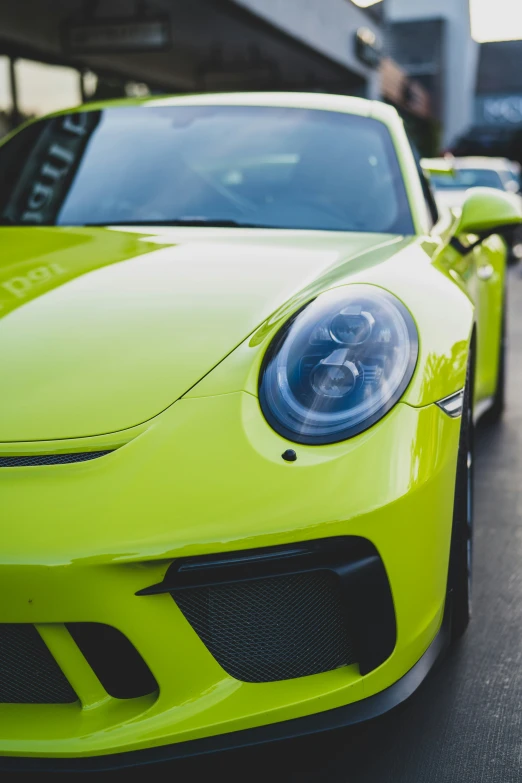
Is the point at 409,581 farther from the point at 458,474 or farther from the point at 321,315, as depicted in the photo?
the point at 321,315

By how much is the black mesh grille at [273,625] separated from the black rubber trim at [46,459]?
282mm

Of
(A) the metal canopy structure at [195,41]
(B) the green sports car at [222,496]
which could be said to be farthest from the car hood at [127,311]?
(A) the metal canopy structure at [195,41]

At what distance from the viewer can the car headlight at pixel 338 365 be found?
1712 millimetres

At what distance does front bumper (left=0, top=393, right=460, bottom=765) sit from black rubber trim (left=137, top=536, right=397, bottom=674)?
1 centimetres

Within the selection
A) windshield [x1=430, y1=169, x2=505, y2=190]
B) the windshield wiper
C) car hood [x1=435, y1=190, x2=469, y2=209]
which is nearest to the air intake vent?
the windshield wiper

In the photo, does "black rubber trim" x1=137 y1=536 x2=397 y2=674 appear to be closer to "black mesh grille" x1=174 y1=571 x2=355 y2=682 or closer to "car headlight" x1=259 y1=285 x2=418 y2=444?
"black mesh grille" x1=174 y1=571 x2=355 y2=682

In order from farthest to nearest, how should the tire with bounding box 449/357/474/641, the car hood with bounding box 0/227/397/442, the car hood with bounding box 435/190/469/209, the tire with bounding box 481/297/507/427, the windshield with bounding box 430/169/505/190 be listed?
the windshield with bounding box 430/169/505/190 < the tire with bounding box 481/297/507/427 < the car hood with bounding box 435/190/469/209 < the tire with bounding box 449/357/474/641 < the car hood with bounding box 0/227/397/442

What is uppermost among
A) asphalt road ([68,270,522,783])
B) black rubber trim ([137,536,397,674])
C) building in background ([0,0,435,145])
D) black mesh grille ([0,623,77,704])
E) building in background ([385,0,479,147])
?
black rubber trim ([137,536,397,674])

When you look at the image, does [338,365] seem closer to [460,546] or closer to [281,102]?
[460,546]

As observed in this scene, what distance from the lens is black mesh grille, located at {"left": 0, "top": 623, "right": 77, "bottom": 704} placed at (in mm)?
1590

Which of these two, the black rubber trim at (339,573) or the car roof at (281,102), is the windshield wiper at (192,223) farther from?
the black rubber trim at (339,573)

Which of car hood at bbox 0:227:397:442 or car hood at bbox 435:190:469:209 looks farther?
car hood at bbox 435:190:469:209

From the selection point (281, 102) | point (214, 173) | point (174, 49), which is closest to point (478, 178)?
point (174, 49)

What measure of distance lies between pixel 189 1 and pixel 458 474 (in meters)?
9.87
